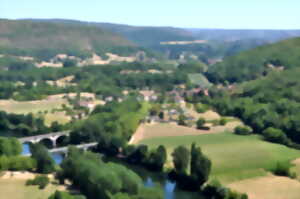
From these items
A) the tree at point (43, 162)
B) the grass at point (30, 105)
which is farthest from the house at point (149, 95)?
the tree at point (43, 162)

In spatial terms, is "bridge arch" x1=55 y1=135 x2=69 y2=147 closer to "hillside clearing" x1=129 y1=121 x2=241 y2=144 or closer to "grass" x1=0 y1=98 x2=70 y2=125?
"hillside clearing" x1=129 y1=121 x2=241 y2=144

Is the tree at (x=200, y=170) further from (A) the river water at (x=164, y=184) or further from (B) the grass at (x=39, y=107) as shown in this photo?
(B) the grass at (x=39, y=107)

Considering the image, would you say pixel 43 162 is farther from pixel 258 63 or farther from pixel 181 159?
pixel 258 63

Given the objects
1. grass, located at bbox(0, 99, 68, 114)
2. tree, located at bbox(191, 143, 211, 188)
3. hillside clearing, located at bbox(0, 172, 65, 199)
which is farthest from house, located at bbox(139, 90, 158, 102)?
hillside clearing, located at bbox(0, 172, 65, 199)

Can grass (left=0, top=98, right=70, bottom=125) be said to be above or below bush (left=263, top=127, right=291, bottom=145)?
below

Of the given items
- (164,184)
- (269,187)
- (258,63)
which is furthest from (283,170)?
(258,63)
